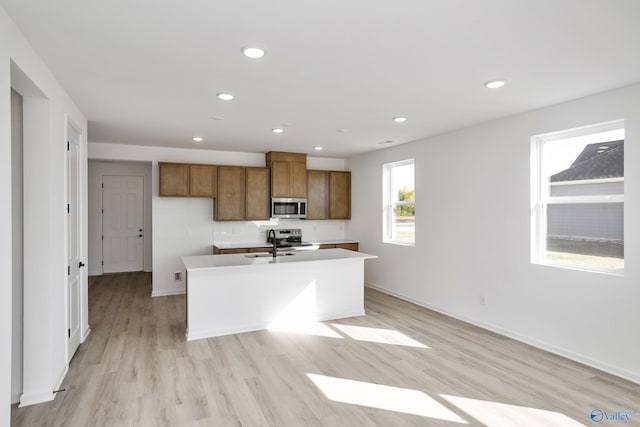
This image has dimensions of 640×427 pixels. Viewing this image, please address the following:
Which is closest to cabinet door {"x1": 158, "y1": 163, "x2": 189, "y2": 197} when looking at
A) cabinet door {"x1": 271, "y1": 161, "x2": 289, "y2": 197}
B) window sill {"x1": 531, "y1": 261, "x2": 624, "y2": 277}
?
cabinet door {"x1": 271, "y1": 161, "x2": 289, "y2": 197}

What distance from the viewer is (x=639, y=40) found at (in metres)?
2.27

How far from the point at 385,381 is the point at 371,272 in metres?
3.73

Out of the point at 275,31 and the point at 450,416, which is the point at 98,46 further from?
the point at 450,416

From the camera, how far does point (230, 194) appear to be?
6344 mm

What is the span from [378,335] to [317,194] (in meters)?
3.45

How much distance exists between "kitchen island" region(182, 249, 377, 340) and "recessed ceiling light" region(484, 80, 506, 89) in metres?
2.62

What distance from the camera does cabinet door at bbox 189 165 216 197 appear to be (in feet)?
20.1

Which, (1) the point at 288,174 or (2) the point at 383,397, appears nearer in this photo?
(2) the point at 383,397

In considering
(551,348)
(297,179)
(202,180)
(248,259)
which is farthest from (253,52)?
(297,179)

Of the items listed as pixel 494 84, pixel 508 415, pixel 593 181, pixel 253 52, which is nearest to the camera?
pixel 253 52

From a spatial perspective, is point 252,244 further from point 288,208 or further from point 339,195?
point 339,195

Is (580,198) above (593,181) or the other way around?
the other way around

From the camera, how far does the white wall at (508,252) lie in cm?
316

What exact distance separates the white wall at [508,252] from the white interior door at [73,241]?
4.30 meters
